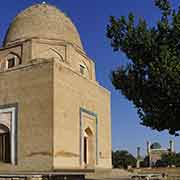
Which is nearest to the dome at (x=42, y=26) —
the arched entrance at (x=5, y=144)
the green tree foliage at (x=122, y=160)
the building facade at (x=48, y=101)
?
the building facade at (x=48, y=101)

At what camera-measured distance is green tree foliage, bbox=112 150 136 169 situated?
4640 centimetres

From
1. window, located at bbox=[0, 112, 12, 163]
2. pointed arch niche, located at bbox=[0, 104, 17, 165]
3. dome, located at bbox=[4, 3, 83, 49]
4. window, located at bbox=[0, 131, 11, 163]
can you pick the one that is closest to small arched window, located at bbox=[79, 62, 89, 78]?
dome, located at bbox=[4, 3, 83, 49]

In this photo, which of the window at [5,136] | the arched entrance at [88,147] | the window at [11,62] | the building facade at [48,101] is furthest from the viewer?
the window at [11,62]

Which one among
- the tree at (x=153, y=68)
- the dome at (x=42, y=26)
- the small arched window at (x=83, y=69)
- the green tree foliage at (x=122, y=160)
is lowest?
the green tree foliage at (x=122, y=160)

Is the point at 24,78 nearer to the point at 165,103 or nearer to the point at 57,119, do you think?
the point at 57,119

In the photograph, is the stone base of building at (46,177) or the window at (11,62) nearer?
the stone base of building at (46,177)

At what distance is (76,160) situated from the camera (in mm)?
15797

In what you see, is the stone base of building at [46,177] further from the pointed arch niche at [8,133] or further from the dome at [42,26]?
the dome at [42,26]

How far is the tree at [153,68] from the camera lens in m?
8.18

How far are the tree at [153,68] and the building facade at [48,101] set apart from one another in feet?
19.4

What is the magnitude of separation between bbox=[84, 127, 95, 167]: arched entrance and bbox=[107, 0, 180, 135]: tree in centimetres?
875

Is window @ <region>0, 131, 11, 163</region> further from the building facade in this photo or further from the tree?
the tree

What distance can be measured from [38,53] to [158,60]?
10243 millimetres

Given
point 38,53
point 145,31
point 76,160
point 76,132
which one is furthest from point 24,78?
point 145,31
